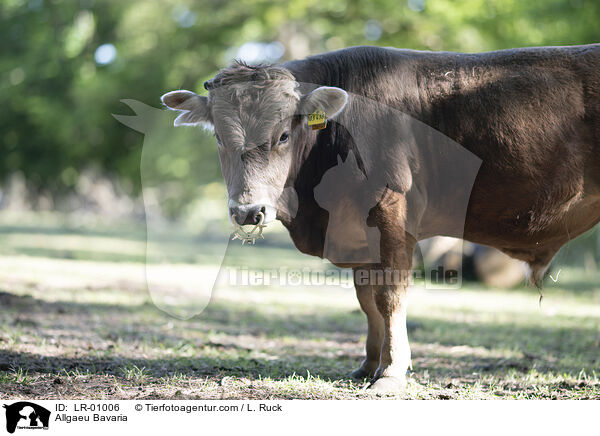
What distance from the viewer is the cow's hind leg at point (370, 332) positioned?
16.1ft

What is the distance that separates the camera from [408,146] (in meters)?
4.53

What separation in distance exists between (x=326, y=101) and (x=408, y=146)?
718mm

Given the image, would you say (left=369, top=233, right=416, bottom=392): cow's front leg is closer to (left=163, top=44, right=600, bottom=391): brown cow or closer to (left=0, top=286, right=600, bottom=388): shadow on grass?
(left=163, top=44, right=600, bottom=391): brown cow

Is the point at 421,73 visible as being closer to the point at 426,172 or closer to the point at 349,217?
the point at 426,172

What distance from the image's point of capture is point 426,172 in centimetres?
462

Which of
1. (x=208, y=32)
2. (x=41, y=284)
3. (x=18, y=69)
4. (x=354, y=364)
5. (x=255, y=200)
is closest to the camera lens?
(x=255, y=200)

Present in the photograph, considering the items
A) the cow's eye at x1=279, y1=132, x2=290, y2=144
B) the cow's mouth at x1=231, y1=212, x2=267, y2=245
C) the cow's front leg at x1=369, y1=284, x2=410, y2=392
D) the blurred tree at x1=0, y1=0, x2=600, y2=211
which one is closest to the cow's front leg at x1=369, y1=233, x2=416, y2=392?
the cow's front leg at x1=369, y1=284, x2=410, y2=392

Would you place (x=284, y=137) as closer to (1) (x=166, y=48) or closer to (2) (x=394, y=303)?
(2) (x=394, y=303)

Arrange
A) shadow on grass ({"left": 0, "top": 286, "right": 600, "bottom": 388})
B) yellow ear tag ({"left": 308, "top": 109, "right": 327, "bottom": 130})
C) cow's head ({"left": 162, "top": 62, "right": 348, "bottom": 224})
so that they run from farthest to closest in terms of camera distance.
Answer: shadow on grass ({"left": 0, "top": 286, "right": 600, "bottom": 388}) → yellow ear tag ({"left": 308, "top": 109, "right": 327, "bottom": 130}) → cow's head ({"left": 162, "top": 62, "right": 348, "bottom": 224})

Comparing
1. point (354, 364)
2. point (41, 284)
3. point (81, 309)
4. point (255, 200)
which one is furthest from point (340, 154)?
point (41, 284)

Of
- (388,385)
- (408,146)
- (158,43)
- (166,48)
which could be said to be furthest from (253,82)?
(158,43)

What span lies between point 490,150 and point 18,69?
80.3ft
